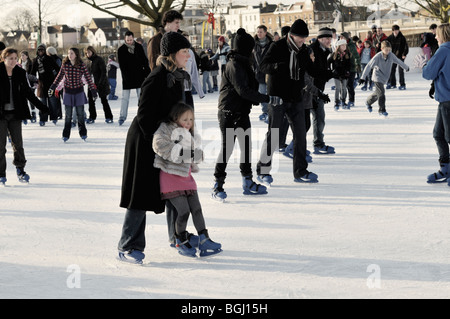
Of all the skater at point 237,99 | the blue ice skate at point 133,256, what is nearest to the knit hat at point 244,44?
the skater at point 237,99

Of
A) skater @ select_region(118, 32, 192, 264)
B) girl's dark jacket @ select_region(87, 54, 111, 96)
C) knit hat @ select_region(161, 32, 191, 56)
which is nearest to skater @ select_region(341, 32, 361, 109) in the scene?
girl's dark jacket @ select_region(87, 54, 111, 96)

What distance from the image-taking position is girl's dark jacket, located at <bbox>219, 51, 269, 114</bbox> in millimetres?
6082

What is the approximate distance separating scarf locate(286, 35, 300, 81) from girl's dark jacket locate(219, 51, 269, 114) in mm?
754

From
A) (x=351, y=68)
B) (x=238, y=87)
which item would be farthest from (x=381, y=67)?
(x=238, y=87)

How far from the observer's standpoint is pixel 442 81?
6566 millimetres

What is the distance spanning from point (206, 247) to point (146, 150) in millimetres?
774

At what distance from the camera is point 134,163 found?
4402mm

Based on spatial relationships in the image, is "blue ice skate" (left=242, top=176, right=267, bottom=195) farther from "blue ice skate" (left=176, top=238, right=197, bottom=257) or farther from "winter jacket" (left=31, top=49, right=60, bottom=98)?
"winter jacket" (left=31, top=49, right=60, bottom=98)

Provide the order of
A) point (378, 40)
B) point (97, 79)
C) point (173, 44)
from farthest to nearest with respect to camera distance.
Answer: point (378, 40), point (97, 79), point (173, 44)

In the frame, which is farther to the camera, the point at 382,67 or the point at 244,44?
the point at 382,67

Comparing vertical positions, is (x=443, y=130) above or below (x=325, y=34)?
below

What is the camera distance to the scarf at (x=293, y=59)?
22.4ft

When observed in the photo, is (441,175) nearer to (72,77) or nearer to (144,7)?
(72,77)

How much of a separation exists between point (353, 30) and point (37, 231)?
72.3 m
